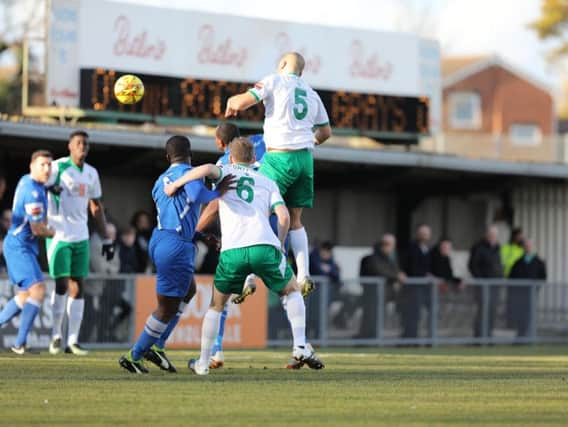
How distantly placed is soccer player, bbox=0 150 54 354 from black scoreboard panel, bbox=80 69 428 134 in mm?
7790

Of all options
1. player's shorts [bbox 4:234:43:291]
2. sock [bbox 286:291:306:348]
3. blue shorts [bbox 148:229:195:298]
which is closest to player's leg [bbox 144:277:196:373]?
blue shorts [bbox 148:229:195:298]

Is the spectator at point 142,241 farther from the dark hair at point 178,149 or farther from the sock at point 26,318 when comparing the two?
the dark hair at point 178,149

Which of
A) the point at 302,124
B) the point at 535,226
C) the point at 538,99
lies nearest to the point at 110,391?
the point at 302,124

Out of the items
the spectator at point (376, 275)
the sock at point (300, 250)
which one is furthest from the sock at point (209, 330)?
the spectator at point (376, 275)

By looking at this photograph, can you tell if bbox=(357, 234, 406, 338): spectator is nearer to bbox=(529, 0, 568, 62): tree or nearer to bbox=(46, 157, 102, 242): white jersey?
bbox=(46, 157, 102, 242): white jersey

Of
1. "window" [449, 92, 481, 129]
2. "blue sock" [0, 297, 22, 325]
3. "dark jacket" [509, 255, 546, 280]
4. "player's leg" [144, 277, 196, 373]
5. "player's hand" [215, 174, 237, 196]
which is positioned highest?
"window" [449, 92, 481, 129]

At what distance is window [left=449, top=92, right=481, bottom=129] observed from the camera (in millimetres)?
76312

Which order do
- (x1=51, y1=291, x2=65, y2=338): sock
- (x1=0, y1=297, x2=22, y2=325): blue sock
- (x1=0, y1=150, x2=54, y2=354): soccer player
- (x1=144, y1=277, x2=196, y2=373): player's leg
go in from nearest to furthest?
1. (x1=144, y1=277, x2=196, y2=373): player's leg
2. (x1=0, y1=150, x2=54, y2=354): soccer player
3. (x1=0, y1=297, x2=22, y2=325): blue sock
4. (x1=51, y1=291, x2=65, y2=338): sock

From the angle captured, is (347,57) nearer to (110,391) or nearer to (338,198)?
(338,198)

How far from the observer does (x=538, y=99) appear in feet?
251


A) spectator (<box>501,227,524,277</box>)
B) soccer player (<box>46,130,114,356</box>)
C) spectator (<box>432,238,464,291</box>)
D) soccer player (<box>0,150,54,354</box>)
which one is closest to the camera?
soccer player (<box>0,150,54,354</box>)

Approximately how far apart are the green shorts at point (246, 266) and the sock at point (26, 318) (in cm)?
427

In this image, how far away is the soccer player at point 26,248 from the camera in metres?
14.8

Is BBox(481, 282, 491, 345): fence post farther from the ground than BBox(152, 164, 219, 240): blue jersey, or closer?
closer
